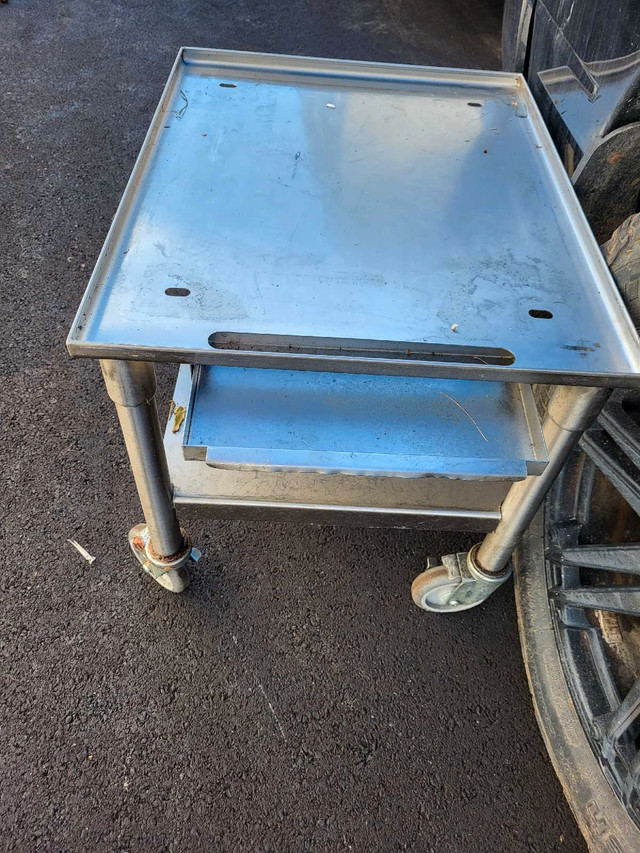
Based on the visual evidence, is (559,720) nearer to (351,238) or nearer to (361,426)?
(361,426)

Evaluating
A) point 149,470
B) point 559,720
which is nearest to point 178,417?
point 149,470

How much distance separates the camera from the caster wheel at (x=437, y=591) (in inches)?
53.6

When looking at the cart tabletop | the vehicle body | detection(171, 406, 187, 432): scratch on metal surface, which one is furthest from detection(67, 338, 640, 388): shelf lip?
detection(171, 406, 187, 432): scratch on metal surface

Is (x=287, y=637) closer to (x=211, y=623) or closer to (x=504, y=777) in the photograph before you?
(x=211, y=623)

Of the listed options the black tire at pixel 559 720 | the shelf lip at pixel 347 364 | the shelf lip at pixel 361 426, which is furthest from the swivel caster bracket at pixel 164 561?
the black tire at pixel 559 720

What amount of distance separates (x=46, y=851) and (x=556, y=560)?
3.71 ft

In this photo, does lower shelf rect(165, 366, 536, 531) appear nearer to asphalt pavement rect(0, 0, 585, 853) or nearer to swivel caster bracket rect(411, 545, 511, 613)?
swivel caster bracket rect(411, 545, 511, 613)

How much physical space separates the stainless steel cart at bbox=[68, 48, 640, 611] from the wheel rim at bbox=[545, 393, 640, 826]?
0.54ft

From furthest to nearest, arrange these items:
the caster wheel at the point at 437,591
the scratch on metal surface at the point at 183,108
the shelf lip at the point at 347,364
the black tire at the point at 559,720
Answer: the caster wheel at the point at 437,591, the scratch on metal surface at the point at 183,108, the black tire at the point at 559,720, the shelf lip at the point at 347,364

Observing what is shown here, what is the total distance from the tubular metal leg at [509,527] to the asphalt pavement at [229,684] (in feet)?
0.37

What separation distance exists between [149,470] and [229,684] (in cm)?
56

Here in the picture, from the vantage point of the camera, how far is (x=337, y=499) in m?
1.15

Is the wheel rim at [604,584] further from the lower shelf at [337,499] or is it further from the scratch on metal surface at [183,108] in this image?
the scratch on metal surface at [183,108]

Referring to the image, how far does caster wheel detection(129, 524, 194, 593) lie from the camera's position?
132cm
